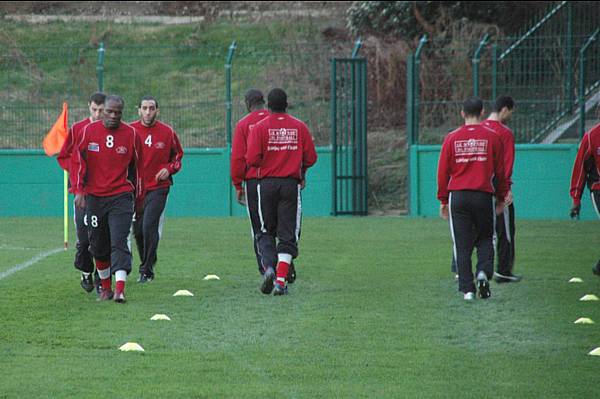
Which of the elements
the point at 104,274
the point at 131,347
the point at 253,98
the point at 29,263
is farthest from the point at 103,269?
the point at 29,263

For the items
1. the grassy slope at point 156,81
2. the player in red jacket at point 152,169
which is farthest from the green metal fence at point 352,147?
the player in red jacket at point 152,169

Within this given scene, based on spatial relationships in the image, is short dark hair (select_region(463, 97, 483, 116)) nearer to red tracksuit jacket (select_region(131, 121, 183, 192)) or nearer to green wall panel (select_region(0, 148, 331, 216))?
red tracksuit jacket (select_region(131, 121, 183, 192))

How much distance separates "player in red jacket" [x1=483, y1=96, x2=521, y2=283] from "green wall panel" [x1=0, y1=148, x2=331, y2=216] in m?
10.9

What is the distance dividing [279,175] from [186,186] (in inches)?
489

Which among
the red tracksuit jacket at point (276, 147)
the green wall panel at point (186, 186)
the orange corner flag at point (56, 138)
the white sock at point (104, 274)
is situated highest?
the red tracksuit jacket at point (276, 147)

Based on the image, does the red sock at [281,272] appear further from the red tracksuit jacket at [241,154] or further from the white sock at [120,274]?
the white sock at [120,274]

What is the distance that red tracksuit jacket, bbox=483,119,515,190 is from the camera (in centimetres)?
1180

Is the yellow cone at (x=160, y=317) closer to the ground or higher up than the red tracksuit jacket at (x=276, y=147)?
closer to the ground

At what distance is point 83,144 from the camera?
11.3m

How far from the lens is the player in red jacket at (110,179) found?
446 inches

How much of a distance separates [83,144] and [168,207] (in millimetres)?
13027

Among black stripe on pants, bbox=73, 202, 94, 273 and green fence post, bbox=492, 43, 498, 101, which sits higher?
green fence post, bbox=492, 43, 498, 101

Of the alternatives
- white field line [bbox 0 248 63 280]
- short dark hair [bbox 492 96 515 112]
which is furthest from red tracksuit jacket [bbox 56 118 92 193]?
short dark hair [bbox 492 96 515 112]

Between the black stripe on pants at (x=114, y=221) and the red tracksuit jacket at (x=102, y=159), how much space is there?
0.23 ft
